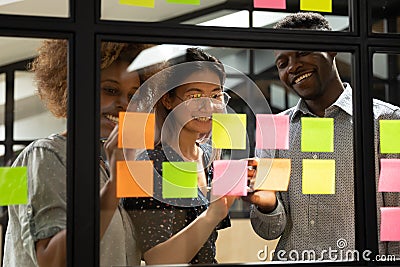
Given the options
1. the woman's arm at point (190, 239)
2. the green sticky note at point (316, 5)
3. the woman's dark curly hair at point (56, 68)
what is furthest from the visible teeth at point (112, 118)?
the green sticky note at point (316, 5)

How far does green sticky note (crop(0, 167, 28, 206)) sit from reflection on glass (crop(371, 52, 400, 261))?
1.12 metres

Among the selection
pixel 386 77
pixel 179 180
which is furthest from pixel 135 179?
pixel 386 77

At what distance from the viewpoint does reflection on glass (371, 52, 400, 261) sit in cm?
227

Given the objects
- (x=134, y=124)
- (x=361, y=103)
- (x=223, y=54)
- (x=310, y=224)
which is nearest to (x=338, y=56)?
(x=361, y=103)

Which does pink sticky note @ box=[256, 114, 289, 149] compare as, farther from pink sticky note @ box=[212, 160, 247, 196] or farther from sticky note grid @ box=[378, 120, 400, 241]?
sticky note grid @ box=[378, 120, 400, 241]

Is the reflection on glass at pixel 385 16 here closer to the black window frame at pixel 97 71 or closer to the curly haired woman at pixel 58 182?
the black window frame at pixel 97 71

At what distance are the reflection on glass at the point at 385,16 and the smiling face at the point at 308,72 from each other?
186mm

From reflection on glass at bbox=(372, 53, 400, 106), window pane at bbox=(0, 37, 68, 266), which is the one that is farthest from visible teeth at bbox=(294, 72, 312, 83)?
window pane at bbox=(0, 37, 68, 266)

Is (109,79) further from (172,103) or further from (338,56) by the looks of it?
A: (338,56)

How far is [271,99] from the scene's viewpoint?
2.26m

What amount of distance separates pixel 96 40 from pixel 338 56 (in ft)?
2.59

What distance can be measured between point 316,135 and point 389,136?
248 mm

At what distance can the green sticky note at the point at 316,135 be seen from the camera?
2.27 m

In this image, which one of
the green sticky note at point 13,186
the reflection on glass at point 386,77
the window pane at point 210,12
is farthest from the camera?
the reflection on glass at point 386,77
